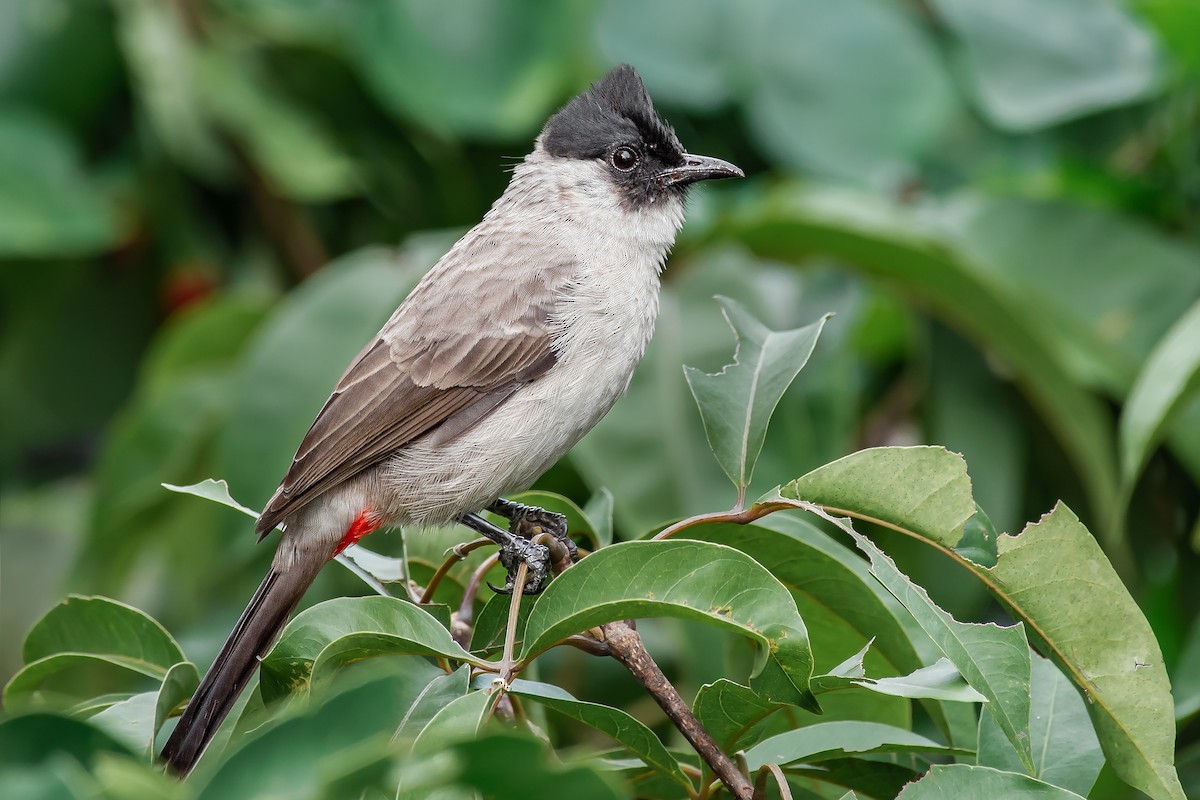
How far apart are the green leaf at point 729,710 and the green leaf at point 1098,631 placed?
30cm

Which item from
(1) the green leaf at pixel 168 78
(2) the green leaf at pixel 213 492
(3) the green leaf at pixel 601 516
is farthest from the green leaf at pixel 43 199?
(3) the green leaf at pixel 601 516

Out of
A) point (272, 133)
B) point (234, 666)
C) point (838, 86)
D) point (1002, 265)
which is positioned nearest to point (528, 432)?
point (234, 666)

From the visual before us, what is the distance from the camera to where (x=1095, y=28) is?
3873 mm

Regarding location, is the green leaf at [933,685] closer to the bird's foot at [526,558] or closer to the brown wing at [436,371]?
the bird's foot at [526,558]

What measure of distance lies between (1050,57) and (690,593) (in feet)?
9.99

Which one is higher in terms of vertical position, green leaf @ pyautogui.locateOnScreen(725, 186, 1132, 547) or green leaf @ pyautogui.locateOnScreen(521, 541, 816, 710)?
green leaf @ pyautogui.locateOnScreen(521, 541, 816, 710)

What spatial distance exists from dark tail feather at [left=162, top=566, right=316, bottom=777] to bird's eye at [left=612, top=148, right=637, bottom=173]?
115 cm

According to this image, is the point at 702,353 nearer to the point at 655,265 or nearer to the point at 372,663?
the point at 655,265

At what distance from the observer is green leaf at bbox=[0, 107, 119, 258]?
12.9ft

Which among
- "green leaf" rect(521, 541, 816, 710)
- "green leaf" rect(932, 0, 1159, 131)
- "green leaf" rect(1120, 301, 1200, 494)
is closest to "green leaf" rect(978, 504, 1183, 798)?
"green leaf" rect(521, 541, 816, 710)

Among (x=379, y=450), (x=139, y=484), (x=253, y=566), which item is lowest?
(x=253, y=566)

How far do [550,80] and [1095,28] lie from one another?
168 centimetres

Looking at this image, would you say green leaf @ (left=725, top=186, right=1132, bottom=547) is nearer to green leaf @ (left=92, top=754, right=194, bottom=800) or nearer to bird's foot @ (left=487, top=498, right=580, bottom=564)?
bird's foot @ (left=487, top=498, right=580, bottom=564)

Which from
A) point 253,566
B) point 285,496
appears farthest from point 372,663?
point 253,566
